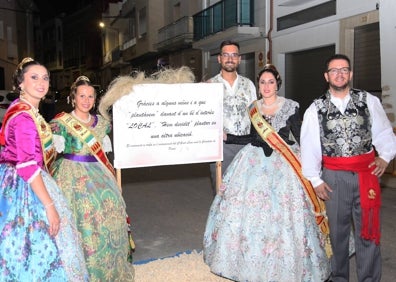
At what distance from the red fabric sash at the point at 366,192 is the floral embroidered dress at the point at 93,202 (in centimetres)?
171

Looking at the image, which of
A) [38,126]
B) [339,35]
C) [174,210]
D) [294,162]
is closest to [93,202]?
[38,126]

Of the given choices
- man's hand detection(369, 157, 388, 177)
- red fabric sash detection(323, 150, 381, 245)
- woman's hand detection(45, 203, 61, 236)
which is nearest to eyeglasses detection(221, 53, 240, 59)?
red fabric sash detection(323, 150, 381, 245)

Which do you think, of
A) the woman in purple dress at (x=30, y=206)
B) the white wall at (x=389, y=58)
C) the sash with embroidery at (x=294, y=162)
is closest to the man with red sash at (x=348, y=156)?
the sash with embroidery at (x=294, y=162)

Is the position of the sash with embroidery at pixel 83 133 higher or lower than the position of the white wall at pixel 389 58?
lower

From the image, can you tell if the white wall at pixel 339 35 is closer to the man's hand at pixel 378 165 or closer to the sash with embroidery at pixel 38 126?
the man's hand at pixel 378 165

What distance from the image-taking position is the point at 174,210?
21.0ft

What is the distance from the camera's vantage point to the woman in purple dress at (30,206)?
2.66 m

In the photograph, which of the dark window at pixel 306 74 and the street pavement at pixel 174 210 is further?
the dark window at pixel 306 74

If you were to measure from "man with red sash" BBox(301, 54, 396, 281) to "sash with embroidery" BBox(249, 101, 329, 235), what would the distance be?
10 centimetres

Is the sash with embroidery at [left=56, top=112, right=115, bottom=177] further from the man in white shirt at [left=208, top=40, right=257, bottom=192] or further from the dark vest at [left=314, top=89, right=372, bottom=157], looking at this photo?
the dark vest at [left=314, top=89, right=372, bottom=157]

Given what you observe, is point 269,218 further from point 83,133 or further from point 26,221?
point 26,221

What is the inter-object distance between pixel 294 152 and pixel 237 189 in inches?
21.3

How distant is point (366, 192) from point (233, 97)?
1.51 meters

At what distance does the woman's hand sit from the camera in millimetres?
2699
